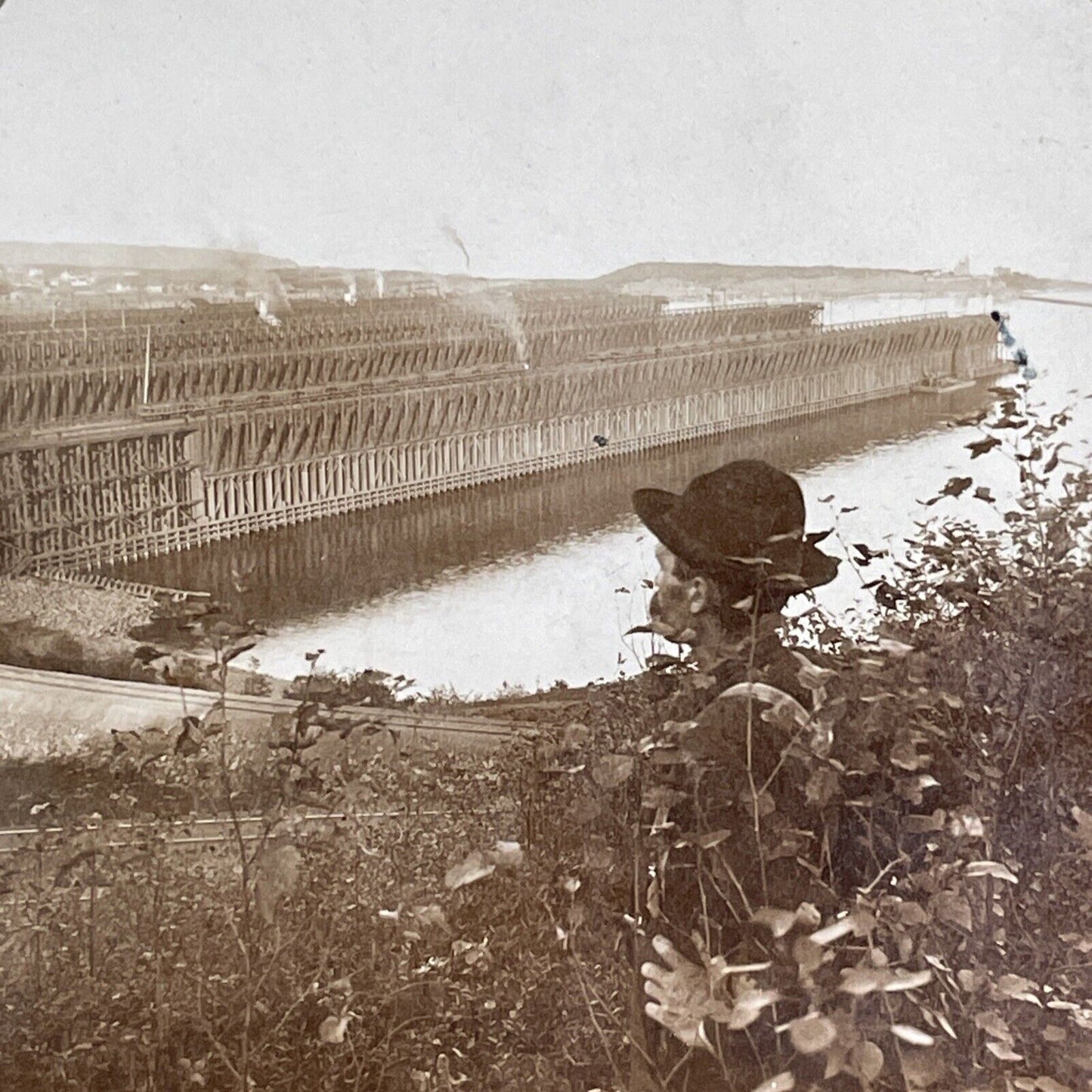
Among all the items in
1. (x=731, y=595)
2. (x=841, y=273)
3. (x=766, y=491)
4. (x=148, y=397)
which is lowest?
(x=731, y=595)

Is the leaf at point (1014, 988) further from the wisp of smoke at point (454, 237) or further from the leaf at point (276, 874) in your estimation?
the wisp of smoke at point (454, 237)

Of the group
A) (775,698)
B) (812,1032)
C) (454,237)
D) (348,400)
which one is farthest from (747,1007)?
(454,237)

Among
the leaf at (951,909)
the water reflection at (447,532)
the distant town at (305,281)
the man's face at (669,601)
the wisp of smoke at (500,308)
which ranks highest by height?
the distant town at (305,281)

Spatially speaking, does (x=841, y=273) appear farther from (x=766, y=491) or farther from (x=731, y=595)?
(x=731, y=595)

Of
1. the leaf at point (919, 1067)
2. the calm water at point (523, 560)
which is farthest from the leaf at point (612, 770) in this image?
the leaf at point (919, 1067)

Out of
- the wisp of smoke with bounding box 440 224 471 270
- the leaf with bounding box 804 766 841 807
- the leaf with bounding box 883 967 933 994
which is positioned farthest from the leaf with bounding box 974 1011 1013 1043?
the wisp of smoke with bounding box 440 224 471 270

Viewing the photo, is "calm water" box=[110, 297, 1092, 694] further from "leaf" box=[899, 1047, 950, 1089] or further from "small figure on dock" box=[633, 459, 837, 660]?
"leaf" box=[899, 1047, 950, 1089]

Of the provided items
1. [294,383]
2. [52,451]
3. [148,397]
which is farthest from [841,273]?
[52,451]
